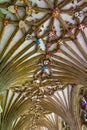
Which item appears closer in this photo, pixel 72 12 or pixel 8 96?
pixel 72 12

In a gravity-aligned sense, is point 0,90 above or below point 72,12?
below

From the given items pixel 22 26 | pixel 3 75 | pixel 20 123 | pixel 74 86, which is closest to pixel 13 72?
pixel 3 75

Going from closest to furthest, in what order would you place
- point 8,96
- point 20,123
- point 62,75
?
1. point 62,75
2. point 8,96
3. point 20,123

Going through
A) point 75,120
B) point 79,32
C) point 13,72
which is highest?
point 79,32

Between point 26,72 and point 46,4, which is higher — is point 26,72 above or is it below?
below

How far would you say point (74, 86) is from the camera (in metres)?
18.7

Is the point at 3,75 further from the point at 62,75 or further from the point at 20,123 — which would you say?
the point at 20,123

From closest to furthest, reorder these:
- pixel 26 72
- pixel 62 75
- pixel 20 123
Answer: pixel 26 72, pixel 62 75, pixel 20 123

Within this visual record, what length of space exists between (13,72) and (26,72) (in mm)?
1559

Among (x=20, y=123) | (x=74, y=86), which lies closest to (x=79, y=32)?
(x=74, y=86)

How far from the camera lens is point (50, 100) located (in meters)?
20.4

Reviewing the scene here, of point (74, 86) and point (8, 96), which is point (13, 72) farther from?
point (74, 86)

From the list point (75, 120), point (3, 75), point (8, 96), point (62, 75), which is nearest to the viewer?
point (3, 75)

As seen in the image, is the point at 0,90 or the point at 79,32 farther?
the point at 79,32
